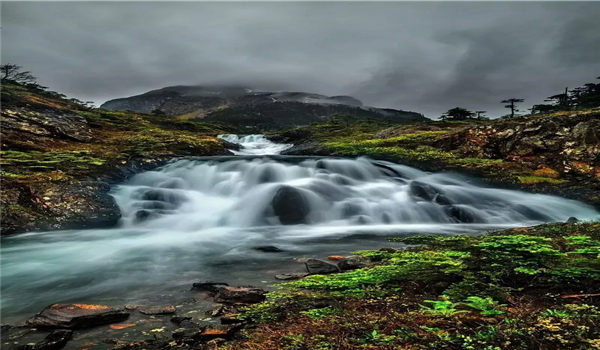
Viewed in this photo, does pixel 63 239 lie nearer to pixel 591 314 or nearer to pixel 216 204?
pixel 216 204

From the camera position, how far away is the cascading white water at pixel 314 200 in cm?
1382

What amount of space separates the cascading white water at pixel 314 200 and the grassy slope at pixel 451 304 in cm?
833

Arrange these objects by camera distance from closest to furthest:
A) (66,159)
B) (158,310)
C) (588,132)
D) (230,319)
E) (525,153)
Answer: (230,319), (158,310), (66,159), (588,132), (525,153)

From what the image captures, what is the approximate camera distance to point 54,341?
3.82 metres

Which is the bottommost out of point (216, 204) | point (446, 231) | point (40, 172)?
point (446, 231)

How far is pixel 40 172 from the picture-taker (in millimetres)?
13648

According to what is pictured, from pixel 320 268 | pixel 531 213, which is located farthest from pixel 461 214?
pixel 320 268

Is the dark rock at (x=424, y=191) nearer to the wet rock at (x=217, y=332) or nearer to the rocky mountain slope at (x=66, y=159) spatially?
the rocky mountain slope at (x=66, y=159)

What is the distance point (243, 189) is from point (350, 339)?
14.4m

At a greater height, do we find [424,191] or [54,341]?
[424,191]

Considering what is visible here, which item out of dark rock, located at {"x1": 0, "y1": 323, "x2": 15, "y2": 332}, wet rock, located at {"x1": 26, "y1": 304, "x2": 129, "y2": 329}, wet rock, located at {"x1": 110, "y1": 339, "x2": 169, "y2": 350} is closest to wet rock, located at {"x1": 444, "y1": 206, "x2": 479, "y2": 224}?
wet rock, located at {"x1": 26, "y1": 304, "x2": 129, "y2": 329}

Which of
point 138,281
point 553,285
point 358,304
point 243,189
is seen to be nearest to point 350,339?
point 358,304

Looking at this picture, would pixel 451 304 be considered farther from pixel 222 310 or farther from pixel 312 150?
pixel 312 150

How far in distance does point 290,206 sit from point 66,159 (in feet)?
34.6
